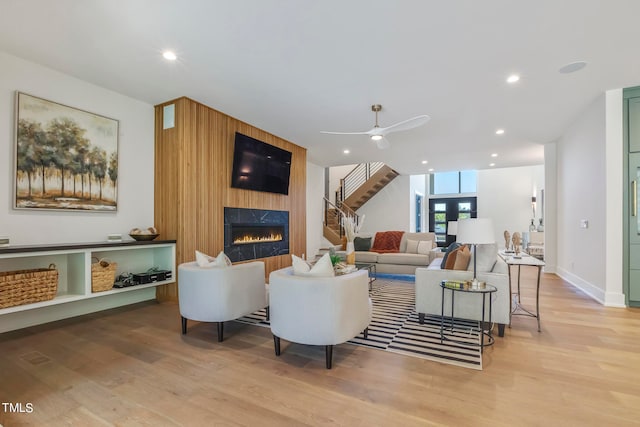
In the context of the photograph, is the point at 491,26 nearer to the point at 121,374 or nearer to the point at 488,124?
the point at 488,124

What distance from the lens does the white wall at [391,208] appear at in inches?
433

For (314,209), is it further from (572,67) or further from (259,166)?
(572,67)

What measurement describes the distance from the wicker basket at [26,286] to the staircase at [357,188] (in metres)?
7.36

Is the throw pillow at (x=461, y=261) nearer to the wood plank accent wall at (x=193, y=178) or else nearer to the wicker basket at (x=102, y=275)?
the wood plank accent wall at (x=193, y=178)

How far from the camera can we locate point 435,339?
9.62ft

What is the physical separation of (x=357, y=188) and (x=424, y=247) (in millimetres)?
5144

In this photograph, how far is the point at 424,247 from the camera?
258 inches

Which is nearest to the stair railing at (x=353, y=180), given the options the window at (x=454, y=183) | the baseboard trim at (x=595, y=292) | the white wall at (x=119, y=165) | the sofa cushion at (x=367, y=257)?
the window at (x=454, y=183)

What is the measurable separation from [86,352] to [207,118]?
3.39 meters

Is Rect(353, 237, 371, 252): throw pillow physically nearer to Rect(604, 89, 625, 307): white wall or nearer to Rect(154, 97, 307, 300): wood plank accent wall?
Rect(154, 97, 307, 300): wood plank accent wall

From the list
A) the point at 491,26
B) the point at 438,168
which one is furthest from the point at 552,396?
the point at 438,168

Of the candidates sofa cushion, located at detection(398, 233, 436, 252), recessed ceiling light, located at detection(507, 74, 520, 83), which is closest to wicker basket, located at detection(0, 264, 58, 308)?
recessed ceiling light, located at detection(507, 74, 520, 83)

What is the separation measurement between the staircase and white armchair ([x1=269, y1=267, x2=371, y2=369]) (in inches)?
285

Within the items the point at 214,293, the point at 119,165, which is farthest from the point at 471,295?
the point at 119,165
